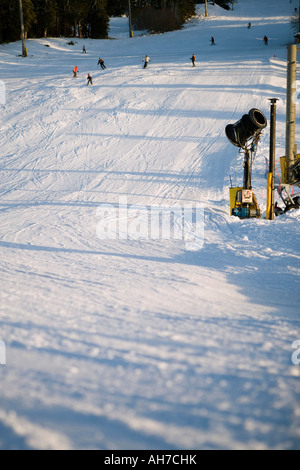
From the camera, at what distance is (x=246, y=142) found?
24.4 feet

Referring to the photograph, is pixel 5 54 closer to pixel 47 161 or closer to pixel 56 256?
pixel 47 161

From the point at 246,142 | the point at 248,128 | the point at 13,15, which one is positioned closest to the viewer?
the point at 248,128

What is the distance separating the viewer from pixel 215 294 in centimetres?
479

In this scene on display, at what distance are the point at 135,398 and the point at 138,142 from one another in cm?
1310

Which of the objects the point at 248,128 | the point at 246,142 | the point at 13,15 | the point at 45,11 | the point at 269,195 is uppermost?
the point at 45,11

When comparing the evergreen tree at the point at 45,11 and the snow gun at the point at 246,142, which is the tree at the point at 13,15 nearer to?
the evergreen tree at the point at 45,11

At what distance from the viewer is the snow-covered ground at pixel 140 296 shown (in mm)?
2693

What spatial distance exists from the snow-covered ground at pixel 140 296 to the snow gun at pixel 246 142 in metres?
0.59

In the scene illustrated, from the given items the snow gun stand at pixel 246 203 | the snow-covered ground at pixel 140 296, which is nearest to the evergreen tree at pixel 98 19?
the snow-covered ground at pixel 140 296

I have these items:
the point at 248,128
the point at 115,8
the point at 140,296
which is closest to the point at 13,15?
the point at 115,8

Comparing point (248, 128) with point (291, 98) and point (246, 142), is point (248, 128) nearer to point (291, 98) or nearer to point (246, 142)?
point (246, 142)

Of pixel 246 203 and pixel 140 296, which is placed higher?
pixel 246 203

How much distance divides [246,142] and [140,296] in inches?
190
